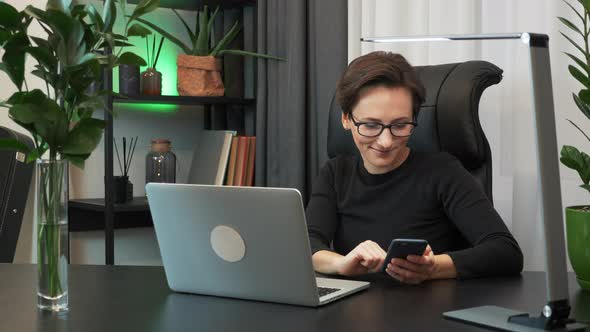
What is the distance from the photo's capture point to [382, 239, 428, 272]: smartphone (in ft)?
4.58

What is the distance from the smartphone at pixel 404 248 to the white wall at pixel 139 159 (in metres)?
2.11

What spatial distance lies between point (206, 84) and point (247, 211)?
1.98 metres

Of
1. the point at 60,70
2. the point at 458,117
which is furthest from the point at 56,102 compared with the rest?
the point at 458,117

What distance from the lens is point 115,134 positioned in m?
3.38

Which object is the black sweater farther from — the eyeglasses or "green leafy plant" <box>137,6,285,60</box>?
"green leafy plant" <box>137,6,285,60</box>

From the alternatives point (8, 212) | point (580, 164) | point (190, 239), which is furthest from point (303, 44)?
point (190, 239)

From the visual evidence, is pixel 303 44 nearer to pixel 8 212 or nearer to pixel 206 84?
pixel 206 84

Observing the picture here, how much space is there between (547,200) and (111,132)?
2.21 meters

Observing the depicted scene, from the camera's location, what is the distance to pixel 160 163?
3.24m

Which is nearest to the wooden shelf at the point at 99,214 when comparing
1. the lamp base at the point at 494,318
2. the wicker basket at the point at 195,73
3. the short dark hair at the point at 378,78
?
the wicker basket at the point at 195,73

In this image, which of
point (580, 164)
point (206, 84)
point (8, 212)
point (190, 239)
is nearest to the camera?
point (190, 239)

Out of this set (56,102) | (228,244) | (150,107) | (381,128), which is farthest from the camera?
(150,107)

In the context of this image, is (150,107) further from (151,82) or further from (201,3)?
(201,3)

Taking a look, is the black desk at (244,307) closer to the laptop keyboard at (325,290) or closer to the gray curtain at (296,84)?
the laptop keyboard at (325,290)
